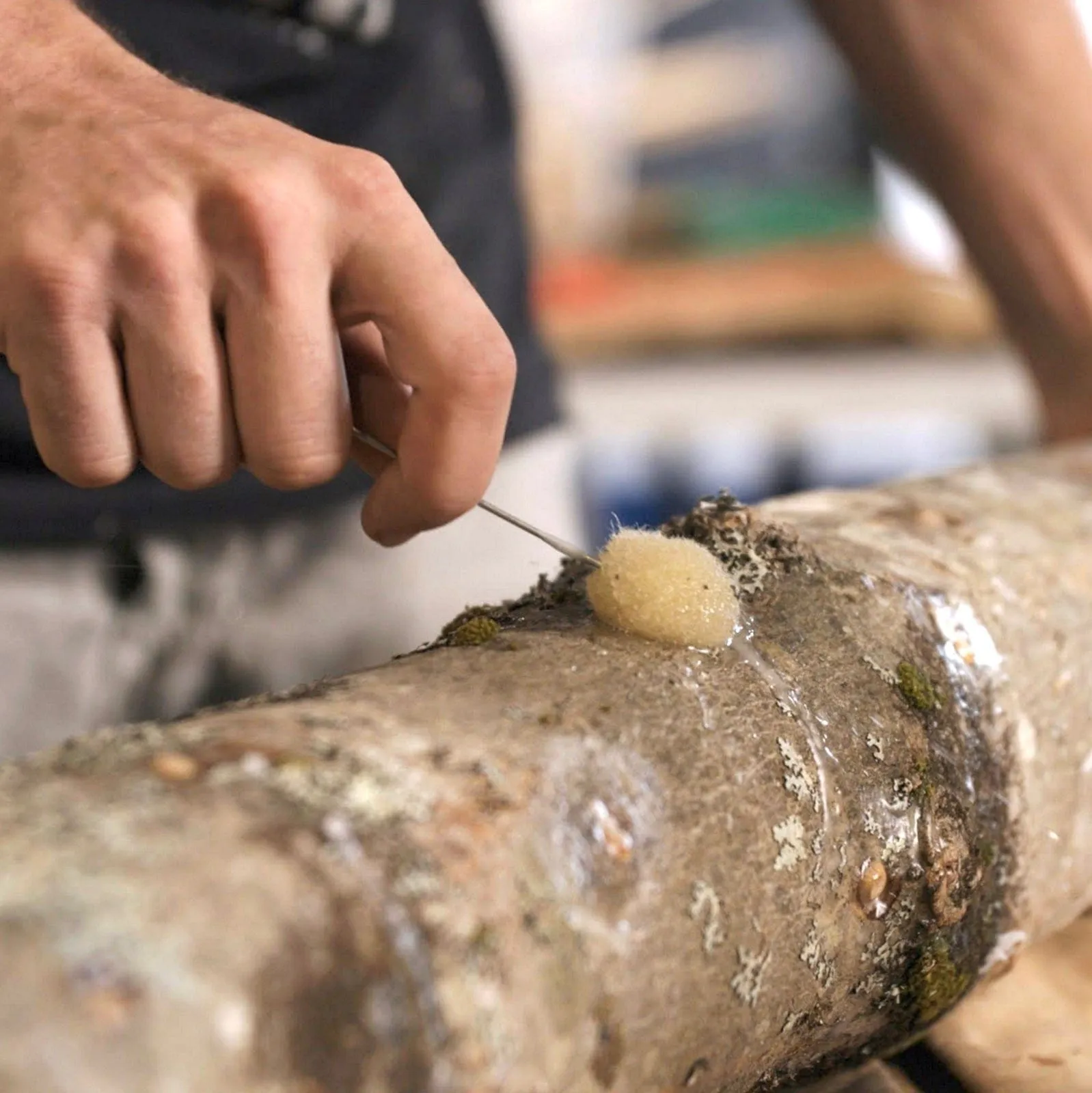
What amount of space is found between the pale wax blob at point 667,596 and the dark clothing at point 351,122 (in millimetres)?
620

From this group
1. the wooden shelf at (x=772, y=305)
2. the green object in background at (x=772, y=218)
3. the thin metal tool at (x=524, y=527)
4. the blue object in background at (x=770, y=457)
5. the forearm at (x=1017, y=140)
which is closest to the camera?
the thin metal tool at (x=524, y=527)

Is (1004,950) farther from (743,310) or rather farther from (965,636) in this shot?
(743,310)

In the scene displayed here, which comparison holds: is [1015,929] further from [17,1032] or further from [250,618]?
[250,618]

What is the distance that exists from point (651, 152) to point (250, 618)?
15.1 ft

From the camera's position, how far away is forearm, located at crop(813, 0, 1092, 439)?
5.36 ft

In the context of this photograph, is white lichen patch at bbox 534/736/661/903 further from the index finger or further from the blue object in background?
the blue object in background

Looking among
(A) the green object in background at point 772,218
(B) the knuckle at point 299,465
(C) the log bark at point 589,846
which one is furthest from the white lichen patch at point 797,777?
(A) the green object in background at point 772,218

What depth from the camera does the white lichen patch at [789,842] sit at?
74 cm

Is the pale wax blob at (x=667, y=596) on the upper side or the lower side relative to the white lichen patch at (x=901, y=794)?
upper

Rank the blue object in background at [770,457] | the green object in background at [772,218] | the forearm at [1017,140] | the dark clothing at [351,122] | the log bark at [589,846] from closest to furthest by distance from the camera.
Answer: the log bark at [589,846]
the dark clothing at [351,122]
the forearm at [1017,140]
the blue object in background at [770,457]
the green object in background at [772,218]

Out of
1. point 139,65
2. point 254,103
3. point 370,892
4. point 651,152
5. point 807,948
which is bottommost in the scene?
point 651,152

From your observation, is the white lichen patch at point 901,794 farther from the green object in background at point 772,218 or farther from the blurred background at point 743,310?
the green object in background at point 772,218

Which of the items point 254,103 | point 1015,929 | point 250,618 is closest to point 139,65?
point 254,103

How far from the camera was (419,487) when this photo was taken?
0.84 m
